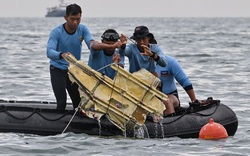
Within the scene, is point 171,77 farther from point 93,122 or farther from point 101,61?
point 93,122

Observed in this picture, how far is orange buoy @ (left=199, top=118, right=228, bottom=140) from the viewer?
1358 cm

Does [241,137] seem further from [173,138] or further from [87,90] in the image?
[87,90]

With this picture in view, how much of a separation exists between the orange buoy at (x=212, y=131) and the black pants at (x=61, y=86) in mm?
2139

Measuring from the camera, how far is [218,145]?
528 inches

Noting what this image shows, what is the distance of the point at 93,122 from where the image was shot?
13789 millimetres

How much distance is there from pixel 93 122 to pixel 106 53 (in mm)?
1171

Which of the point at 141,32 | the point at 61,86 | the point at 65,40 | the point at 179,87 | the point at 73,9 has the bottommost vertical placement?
the point at 179,87

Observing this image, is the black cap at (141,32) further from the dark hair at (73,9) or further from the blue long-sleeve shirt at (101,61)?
the dark hair at (73,9)

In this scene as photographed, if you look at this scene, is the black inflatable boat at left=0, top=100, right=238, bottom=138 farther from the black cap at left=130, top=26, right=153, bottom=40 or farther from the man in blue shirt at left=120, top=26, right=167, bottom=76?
the black cap at left=130, top=26, right=153, bottom=40

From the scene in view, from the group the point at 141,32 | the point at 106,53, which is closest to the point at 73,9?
the point at 106,53

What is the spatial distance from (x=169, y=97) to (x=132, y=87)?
1054 millimetres

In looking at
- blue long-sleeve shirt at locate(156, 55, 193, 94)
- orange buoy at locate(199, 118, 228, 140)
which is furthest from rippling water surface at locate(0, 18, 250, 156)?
blue long-sleeve shirt at locate(156, 55, 193, 94)

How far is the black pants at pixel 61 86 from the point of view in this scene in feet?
45.4

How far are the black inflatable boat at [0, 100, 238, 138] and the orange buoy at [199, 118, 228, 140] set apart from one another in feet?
0.71
